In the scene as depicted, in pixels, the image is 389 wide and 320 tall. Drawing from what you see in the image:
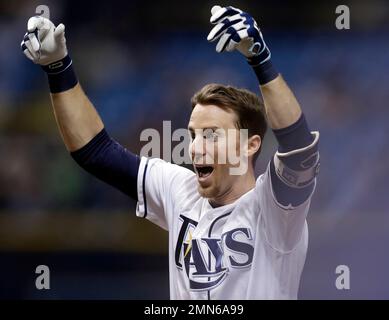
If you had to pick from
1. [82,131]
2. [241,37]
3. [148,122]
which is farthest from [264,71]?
[148,122]

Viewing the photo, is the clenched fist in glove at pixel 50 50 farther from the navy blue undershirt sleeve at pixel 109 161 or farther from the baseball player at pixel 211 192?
the navy blue undershirt sleeve at pixel 109 161

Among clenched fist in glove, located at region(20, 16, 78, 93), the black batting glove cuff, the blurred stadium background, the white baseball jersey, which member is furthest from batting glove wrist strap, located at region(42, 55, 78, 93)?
the blurred stadium background

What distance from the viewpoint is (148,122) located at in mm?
3363

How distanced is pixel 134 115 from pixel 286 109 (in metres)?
1.38

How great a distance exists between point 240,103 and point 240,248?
0.45m

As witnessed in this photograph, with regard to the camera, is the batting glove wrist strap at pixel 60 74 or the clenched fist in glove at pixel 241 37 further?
the batting glove wrist strap at pixel 60 74

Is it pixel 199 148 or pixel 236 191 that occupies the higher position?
pixel 199 148

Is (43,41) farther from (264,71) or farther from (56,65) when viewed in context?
(264,71)

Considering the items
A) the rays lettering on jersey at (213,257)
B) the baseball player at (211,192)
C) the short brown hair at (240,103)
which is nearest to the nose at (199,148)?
the baseball player at (211,192)

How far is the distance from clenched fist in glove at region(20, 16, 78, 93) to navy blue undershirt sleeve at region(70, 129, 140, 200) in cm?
21

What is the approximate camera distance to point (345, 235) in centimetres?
319

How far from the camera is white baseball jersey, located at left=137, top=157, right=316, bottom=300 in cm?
236

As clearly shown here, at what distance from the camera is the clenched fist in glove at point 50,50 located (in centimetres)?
235

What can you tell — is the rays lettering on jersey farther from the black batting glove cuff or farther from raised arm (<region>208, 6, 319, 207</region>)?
the black batting glove cuff
